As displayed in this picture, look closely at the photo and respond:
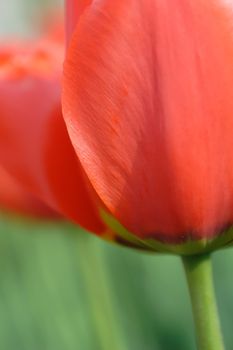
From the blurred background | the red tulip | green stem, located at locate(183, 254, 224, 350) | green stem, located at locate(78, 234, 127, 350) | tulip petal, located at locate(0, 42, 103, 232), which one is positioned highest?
tulip petal, located at locate(0, 42, 103, 232)

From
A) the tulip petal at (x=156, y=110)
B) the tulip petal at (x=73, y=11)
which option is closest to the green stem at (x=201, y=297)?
the tulip petal at (x=156, y=110)

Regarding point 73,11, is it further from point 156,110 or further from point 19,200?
point 19,200

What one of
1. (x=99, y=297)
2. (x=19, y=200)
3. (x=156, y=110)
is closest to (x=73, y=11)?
(x=156, y=110)

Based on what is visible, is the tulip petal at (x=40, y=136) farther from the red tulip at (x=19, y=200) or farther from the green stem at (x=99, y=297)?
the green stem at (x=99, y=297)

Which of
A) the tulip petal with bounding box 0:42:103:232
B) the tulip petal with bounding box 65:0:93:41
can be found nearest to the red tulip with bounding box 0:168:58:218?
the tulip petal with bounding box 0:42:103:232

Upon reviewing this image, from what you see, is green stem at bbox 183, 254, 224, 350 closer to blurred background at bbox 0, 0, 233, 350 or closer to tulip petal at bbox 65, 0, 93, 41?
tulip petal at bbox 65, 0, 93, 41

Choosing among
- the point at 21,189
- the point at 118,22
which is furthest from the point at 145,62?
the point at 21,189

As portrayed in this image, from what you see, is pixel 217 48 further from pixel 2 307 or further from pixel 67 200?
pixel 2 307
